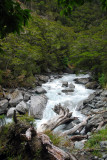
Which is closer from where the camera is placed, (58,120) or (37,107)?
(58,120)

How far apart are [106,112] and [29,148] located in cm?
535

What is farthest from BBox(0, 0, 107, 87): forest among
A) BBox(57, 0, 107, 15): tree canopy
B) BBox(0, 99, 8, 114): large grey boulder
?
BBox(0, 99, 8, 114): large grey boulder

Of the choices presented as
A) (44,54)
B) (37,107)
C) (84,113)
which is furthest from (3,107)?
(44,54)

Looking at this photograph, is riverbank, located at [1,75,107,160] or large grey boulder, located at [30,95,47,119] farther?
large grey boulder, located at [30,95,47,119]

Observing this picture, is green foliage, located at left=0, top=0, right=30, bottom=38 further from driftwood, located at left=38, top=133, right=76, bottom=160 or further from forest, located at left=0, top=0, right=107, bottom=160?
driftwood, located at left=38, top=133, right=76, bottom=160

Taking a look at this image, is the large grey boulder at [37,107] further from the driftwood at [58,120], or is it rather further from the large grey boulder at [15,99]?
the driftwood at [58,120]

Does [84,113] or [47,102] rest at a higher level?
[47,102]

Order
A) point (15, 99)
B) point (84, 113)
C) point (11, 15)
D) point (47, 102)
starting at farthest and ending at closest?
point (47, 102) → point (15, 99) → point (84, 113) → point (11, 15)

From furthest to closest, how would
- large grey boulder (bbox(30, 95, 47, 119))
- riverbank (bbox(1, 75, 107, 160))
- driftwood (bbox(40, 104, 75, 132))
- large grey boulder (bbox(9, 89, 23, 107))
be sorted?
1. large grey boulder (bbox(9, 89, 23, 107))
2. large grey boulder (bbox(30, 95, 47, 119))
3. driftwood (bbox(40, 104, 75, 132))
4. riverbank (bbox(1, 75, 107, 160))

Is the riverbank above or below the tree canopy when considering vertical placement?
below

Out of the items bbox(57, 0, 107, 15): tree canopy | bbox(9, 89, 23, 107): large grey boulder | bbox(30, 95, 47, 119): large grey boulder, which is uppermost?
bbox(57, 0, 107, 15): tree canopy

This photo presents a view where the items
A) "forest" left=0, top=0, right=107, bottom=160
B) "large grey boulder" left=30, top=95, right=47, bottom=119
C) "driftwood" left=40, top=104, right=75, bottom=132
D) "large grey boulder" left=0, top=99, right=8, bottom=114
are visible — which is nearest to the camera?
"forest" left=0, top=0, right=107, bottom=160

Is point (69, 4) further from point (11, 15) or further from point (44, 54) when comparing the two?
point (44, 54)

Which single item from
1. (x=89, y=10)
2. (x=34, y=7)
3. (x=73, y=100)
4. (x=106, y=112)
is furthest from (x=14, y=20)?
(x=89, y=10)
